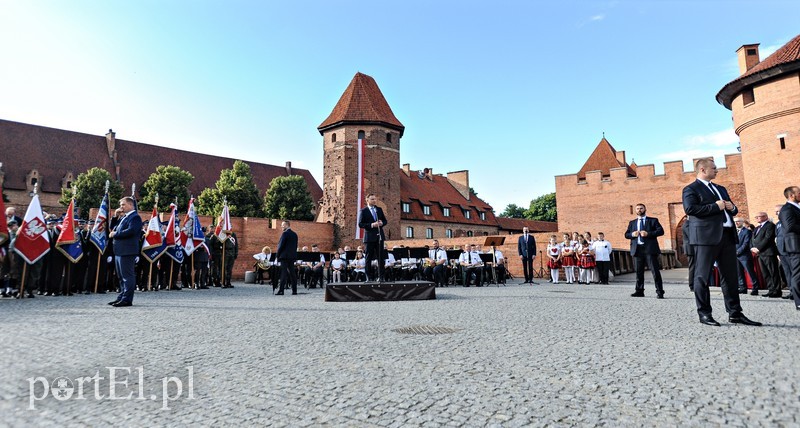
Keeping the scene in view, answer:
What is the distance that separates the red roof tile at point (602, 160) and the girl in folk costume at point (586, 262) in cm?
3264

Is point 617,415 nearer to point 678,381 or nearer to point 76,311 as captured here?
point 678,381

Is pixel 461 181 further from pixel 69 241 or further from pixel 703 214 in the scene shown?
pixel 703 214

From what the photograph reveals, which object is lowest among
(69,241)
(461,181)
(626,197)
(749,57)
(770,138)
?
(69,241)

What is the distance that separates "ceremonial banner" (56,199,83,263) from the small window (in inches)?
1300

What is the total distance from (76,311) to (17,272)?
5.55 meters

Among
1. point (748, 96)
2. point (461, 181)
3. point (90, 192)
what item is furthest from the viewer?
point (461, 181)

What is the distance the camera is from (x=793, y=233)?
279 inches

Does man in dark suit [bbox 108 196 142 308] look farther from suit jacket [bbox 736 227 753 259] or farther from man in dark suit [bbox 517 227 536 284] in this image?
suit jacket [bbox 736 227 753 259]

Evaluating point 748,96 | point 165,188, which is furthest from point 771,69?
point 165,188

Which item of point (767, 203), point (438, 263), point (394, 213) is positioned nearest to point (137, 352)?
point (438, 263)

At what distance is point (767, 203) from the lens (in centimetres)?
2586

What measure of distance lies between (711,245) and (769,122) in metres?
26.5

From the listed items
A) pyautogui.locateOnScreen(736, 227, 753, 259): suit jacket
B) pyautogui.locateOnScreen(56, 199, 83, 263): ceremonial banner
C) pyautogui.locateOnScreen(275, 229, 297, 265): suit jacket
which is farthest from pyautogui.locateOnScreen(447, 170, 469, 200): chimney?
pyautogui.locateOnScreen(56, 199, 83, 263): ceremonial banner

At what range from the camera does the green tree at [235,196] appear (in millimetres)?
46562
